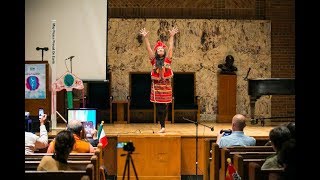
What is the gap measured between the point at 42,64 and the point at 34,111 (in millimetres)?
781

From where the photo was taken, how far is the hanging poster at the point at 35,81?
8680 mm

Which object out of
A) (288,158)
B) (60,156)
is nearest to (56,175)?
(60,156)

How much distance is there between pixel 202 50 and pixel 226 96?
3.80ft

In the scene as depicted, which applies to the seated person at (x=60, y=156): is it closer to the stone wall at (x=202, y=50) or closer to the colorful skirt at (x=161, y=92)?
the colorful skirt at (x=161, y=92)

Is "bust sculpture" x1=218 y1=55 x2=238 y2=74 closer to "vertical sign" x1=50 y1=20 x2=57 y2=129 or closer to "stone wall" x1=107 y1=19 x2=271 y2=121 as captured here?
"stone wall" x1=107 y1=19 x2=271 y2=121

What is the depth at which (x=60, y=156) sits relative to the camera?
13.6 feet

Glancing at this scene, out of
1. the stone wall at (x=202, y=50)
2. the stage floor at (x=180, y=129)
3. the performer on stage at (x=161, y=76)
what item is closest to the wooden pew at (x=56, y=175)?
the stage floor at (x=180, y=129)

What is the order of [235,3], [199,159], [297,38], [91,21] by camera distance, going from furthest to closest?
1. [235,3]
2. [91,21]
3. [199,159]
4. [297,38]

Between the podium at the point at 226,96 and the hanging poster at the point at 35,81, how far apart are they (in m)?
4.51

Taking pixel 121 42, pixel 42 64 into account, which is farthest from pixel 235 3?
pixel 42 64

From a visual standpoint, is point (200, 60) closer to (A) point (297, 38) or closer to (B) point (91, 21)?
(B) point (91, 21)
